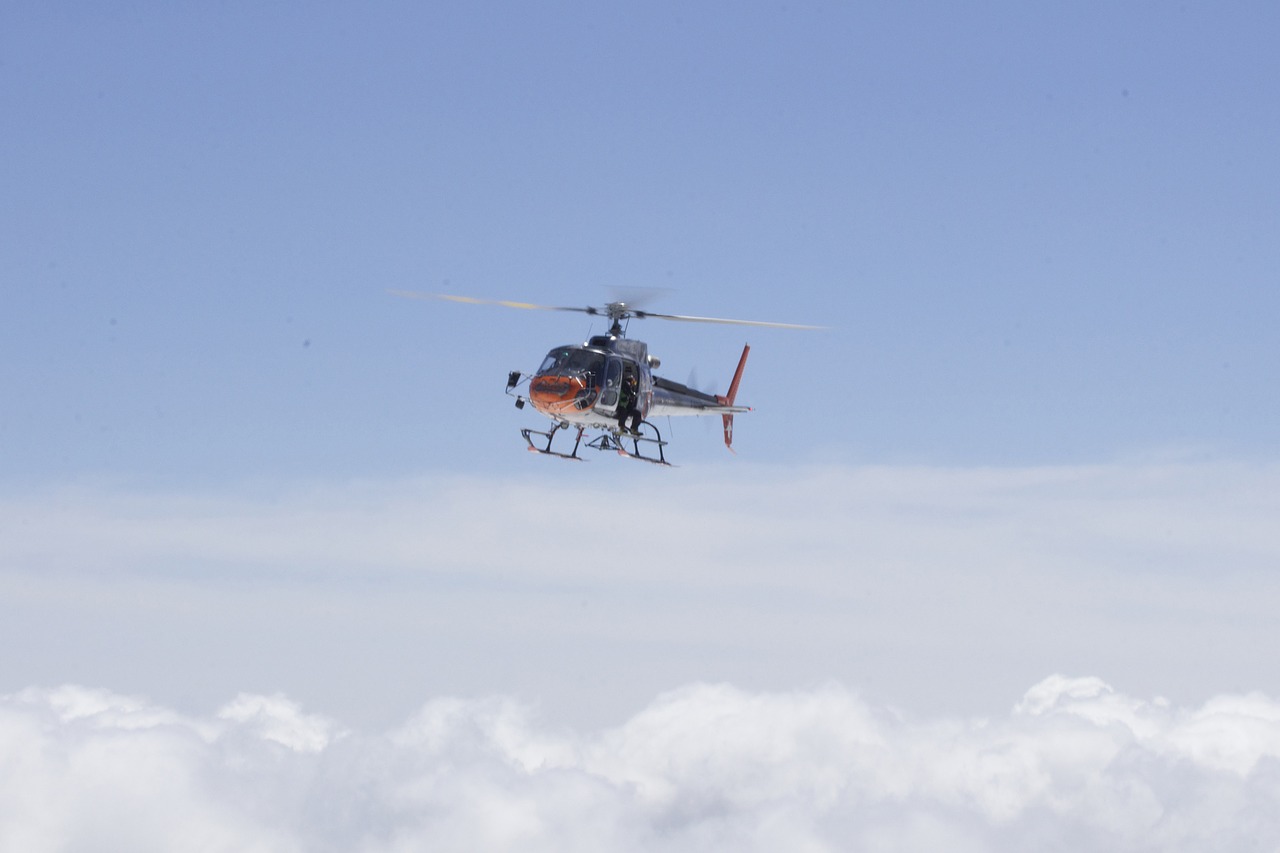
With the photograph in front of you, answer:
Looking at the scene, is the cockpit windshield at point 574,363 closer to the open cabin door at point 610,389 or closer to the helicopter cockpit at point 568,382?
the helicopter cockpit at point 568,382

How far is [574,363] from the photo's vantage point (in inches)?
3027

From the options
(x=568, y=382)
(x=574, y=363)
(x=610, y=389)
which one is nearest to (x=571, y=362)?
(x=574, y=363)

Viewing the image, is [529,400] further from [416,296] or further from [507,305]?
[416,296]

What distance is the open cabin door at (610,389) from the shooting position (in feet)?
252

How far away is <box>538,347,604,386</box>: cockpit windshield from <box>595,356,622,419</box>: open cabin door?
56cm

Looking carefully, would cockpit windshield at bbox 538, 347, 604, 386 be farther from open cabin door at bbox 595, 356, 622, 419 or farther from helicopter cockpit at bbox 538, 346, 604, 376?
open cabin door at bbox 595, 356, 622, 419

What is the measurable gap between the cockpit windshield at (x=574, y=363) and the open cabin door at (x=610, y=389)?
556 millimetres

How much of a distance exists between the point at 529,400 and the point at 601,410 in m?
3.92

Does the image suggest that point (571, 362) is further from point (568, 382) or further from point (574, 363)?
point (568, 382)

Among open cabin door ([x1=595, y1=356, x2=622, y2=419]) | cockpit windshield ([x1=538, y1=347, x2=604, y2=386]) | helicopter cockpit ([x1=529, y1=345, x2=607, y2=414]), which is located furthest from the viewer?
open cabin door ([x1=595, y1=356, x2=622, y2=419])

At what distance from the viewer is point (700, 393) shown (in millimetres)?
90438

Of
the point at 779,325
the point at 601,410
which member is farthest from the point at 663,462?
the point at 779,325

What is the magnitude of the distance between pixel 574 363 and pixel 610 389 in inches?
94.5

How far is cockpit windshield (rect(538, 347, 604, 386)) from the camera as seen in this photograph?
76412 mm
